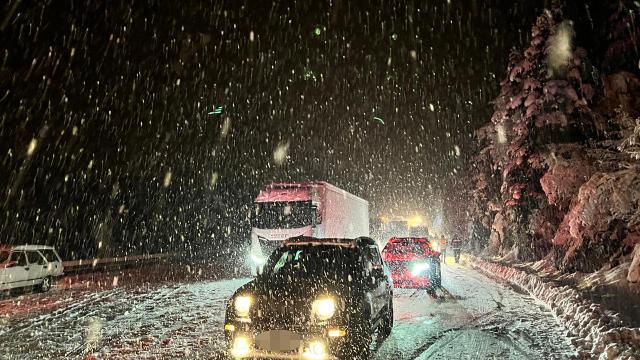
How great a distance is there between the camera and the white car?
578 inches

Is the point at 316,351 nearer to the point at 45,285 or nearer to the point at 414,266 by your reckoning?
the point at 414,266

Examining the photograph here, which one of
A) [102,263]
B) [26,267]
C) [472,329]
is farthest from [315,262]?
[102,263]

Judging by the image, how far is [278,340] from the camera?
6.32 meters

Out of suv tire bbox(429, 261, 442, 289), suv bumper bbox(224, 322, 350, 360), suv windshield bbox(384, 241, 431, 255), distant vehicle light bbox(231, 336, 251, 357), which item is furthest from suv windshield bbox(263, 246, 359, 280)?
suv windshield bbox(384, 241, 431, 255)

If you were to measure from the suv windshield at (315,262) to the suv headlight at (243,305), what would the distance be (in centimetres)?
130

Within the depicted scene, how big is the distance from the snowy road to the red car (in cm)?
35

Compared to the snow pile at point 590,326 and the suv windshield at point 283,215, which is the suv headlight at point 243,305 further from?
the suv windshield at point 283,215

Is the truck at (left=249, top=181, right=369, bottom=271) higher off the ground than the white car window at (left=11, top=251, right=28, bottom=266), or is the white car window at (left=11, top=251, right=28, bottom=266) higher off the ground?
the truck at (left=249, top=181, right=369, bottom=271)

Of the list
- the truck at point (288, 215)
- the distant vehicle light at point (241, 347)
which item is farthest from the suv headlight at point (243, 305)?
the truck at point (288, 215)

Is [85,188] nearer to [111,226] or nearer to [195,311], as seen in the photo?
[111,226]

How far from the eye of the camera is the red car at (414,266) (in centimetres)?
1420

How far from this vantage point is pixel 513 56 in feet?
78.8

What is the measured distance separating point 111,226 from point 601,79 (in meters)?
31.8

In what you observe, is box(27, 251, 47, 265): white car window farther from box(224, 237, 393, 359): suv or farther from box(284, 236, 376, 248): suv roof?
box(224, 237, 393, 359): suv
